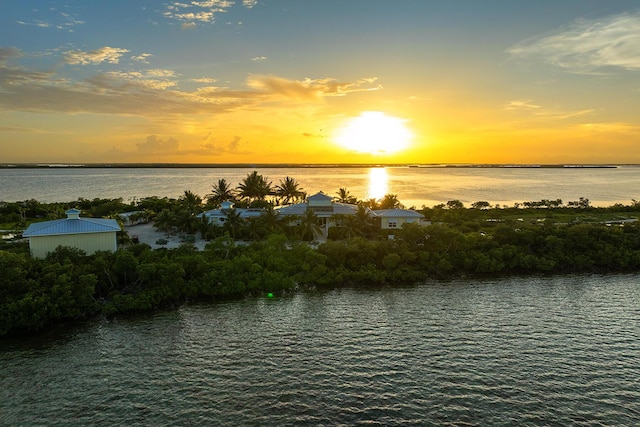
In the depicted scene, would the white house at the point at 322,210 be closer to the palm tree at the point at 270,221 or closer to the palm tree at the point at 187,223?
the palm tree at the point at 270,221

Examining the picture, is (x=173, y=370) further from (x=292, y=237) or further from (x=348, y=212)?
(x=348, y=212)

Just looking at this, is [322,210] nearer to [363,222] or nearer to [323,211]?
[323,211]

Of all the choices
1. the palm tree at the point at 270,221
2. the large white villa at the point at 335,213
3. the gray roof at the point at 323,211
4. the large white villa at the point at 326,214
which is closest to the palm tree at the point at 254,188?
the large white villa at the point at 326,214

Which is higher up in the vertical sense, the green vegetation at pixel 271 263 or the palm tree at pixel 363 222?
the palm tree at pixel 363 222

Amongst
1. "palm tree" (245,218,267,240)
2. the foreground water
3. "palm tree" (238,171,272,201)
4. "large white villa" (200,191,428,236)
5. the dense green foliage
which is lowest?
the foreground water

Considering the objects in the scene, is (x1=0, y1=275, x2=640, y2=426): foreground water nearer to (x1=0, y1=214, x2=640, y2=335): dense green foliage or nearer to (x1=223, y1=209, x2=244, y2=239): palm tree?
(x1=0, y1=214, x2=640, y2=335): dense green foliage

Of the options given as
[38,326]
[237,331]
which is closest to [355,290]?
[237,331]

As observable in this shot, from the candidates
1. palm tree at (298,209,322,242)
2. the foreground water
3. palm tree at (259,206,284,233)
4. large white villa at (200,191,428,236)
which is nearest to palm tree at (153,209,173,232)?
large white villa at (200,191,428,236)
